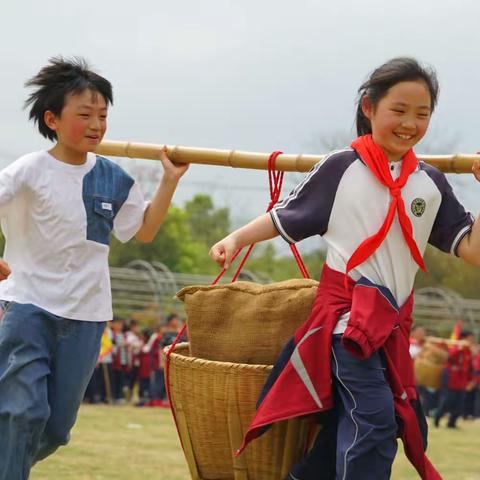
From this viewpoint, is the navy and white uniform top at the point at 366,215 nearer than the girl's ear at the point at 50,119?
Yes

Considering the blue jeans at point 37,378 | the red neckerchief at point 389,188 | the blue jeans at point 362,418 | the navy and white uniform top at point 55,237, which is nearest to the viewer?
the blue jeans at point 362,418

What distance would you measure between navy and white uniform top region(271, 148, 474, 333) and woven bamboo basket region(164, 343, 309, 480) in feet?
1.79

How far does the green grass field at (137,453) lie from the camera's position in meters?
8.09

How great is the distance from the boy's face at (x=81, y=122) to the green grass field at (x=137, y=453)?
3.19 m

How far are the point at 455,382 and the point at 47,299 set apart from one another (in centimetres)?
1525

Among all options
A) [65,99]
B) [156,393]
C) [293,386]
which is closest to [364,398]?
[293,386]

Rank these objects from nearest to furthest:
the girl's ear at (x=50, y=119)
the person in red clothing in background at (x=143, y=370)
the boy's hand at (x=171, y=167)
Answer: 1. the girl's ear at (x=50, y=119)
2. the boy's hand at (x=171, y=167)
3. the person in red clothing in background at (x=143, y=370)

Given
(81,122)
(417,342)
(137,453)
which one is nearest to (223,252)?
(81,122)

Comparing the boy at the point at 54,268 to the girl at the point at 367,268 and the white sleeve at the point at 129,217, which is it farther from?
the girl at the point at 367,268

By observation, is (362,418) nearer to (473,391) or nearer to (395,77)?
(395,77)

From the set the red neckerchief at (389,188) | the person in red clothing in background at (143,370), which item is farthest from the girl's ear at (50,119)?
the person in red clothing in background at (143,370)

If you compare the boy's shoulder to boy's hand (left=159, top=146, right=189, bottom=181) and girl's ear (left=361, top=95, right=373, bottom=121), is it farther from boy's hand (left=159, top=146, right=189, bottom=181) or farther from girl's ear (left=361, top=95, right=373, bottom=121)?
girl's ear (left=361, top=95, right=373, bottom=121)

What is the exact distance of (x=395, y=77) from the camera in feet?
14.1

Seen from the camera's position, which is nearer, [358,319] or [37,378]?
[358,319]
